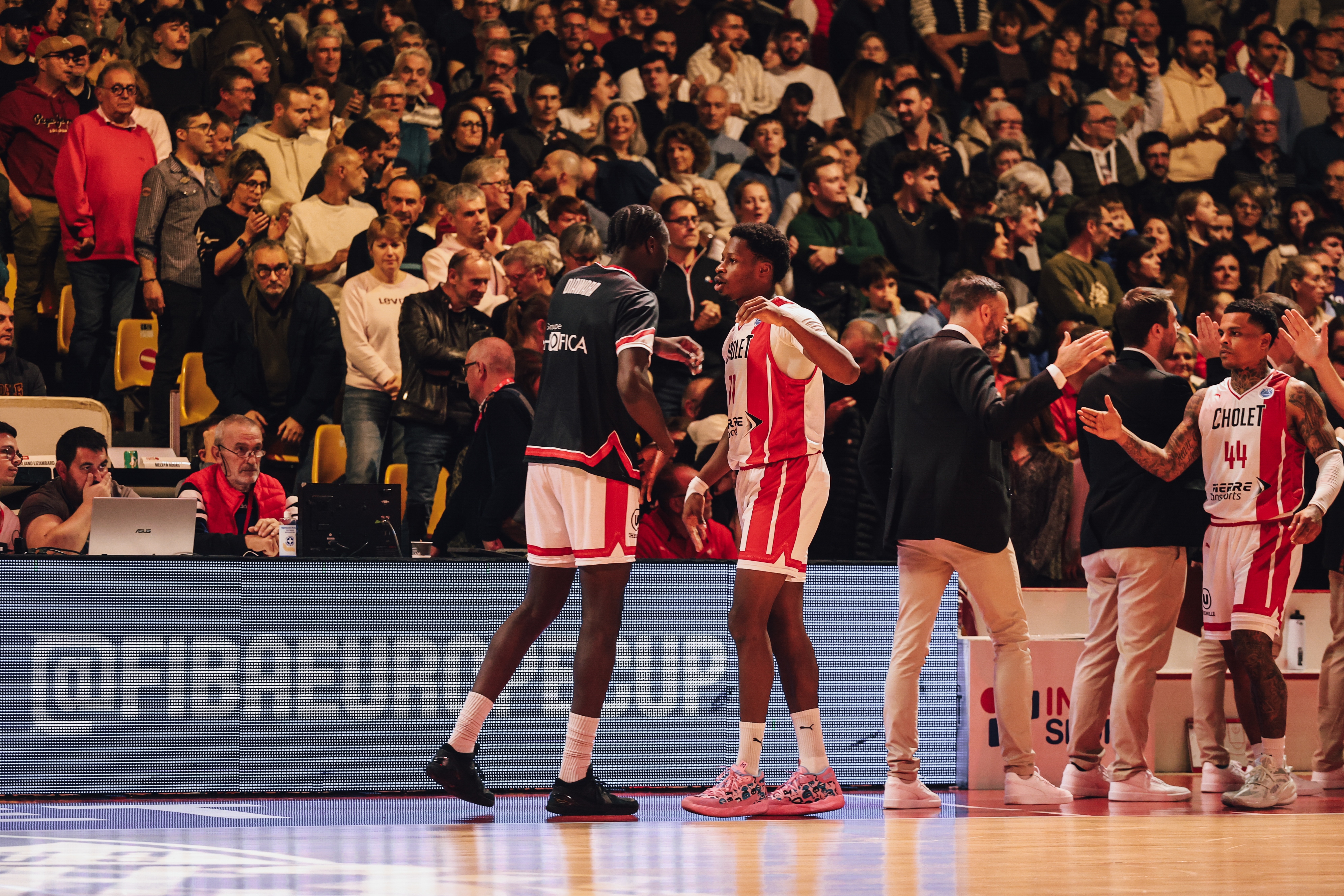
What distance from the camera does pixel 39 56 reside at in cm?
929

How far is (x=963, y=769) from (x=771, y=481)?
6.26 feet

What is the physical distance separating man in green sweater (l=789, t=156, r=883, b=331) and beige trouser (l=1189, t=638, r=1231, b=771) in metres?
4.32

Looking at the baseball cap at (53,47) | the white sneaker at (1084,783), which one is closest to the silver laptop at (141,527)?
the white sneaker at (1084,783)

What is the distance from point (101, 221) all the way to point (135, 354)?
85 centimetres

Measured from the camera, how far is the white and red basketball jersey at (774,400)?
17.0ft

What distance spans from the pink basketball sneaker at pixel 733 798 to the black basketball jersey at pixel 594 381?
108cm

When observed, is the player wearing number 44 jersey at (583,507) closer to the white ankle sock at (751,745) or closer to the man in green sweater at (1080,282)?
the white ankle sock at (751,745)

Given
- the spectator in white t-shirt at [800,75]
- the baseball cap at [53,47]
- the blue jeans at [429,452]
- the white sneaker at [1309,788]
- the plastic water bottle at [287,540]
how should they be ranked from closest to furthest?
the white sneaker at [1309,788] → the plastic water bottle at [287,540] → the blue jeans at [429,452] → the baseball cap at [53,47] → the spectator in white t-shirt at [800,75]

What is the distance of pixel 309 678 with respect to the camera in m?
5.73

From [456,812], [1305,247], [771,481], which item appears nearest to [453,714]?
[456,812]

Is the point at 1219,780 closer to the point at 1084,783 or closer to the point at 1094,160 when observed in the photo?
the point at 1084,783

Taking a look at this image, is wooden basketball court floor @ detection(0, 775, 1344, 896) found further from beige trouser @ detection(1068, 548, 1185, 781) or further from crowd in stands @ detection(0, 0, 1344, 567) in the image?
crowd in stands @ detection(0, 0, 1344, 567)

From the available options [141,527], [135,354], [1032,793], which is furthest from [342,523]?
[135,354]

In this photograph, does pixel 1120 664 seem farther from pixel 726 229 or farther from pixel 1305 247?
pixel 1305 247
